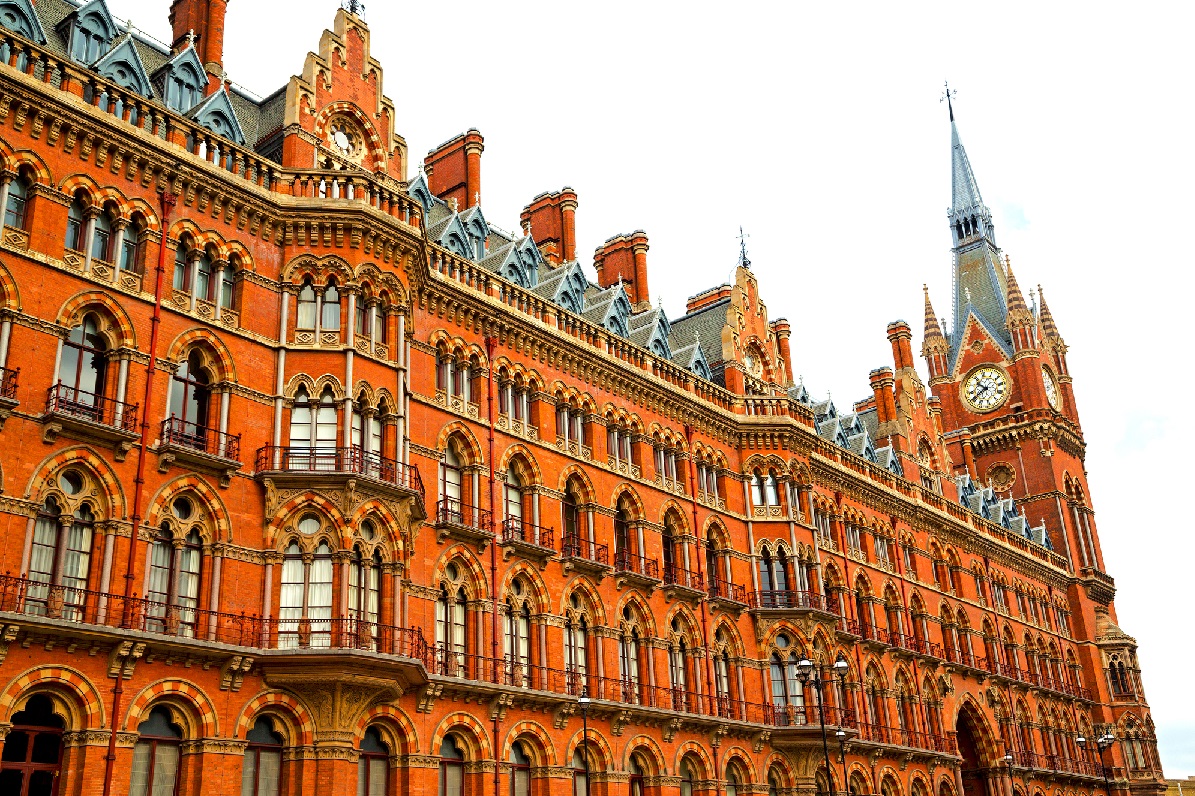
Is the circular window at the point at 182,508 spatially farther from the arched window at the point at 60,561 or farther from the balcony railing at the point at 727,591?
the balcony railing at the point at 727,591

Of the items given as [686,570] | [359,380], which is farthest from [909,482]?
[359,380]

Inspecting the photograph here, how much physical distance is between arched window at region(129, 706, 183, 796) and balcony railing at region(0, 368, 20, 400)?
787 centimetres

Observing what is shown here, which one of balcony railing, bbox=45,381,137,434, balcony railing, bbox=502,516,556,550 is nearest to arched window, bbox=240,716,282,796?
balcony railing, bbox=45,381,137,434

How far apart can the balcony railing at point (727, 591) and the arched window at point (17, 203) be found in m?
27.9

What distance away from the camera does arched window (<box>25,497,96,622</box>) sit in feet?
89.0

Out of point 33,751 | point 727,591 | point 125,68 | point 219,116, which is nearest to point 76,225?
point 125,68

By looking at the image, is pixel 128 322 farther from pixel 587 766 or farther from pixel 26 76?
pixel 587 766

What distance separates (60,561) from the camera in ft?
90.9

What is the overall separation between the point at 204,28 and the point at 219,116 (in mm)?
5273

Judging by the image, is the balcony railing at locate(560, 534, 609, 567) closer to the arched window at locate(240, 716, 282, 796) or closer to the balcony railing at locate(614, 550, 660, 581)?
the balcony railing at locate(614, 550, 660, 581)

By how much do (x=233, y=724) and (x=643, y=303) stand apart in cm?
3122

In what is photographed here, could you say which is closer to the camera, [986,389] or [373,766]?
[373,766]

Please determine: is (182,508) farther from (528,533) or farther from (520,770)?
(520,770)

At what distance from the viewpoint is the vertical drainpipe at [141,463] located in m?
26.8
